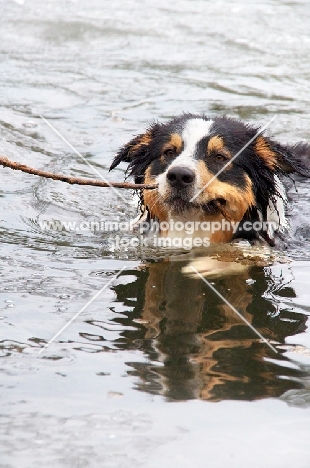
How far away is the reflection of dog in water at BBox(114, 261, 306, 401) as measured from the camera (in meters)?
3.39

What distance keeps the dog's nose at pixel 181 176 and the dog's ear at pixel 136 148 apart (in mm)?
776

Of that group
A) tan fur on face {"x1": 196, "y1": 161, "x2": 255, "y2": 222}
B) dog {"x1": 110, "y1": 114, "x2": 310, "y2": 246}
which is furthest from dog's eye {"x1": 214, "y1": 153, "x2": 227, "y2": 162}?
tan fur on face {"x1": 196, "y1": 161, "x2": 255, "y2": 222}

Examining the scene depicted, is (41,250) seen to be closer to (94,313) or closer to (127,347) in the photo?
(94,313)

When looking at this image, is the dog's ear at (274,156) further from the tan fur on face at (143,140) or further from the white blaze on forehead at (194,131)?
the tan fur on face at (143,140)

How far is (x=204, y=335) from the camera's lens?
155 inches

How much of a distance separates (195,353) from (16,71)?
22.3 feet

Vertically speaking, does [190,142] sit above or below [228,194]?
above

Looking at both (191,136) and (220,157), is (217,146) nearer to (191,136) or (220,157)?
(220,157)

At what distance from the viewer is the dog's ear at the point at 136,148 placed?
569 centimetres

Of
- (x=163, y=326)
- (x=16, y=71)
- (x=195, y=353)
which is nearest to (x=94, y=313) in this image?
(x=163, y=326)

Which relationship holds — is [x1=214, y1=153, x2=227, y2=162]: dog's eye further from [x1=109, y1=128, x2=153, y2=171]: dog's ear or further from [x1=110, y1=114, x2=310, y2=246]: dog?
[x1=109, y1=128, x2=153, y2=171]: dog's ear

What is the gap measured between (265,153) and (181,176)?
2.83 feet

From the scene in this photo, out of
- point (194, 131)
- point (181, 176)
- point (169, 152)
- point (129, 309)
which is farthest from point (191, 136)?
point (129, 309)

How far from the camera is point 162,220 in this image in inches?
220
